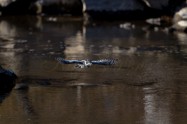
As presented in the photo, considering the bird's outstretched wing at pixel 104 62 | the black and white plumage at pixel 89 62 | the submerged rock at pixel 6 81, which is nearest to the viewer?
the submerged rock at pixel 6 81

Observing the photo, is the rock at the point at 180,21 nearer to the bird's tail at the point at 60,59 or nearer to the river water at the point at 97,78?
the river water at the point at 97,78

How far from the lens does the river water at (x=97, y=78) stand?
7.16 metres

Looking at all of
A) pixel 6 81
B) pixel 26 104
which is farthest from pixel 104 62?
pixel 26 104

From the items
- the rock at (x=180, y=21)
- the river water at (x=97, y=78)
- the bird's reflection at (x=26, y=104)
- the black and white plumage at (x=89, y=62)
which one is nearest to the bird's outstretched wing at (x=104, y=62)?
the black and white plumage at (x=89, y=62)

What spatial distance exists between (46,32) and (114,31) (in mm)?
1948

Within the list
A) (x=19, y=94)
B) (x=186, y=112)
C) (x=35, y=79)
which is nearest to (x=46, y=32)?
(x=35, y=79)

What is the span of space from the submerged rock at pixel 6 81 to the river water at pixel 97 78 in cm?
16

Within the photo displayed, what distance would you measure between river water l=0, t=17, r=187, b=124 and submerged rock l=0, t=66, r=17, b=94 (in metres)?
0.16

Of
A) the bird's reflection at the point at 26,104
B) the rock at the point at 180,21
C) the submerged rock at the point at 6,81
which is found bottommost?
the bird's reflection at the point at 26,104

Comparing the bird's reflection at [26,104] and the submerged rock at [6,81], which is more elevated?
the submerged rock at [6,81]

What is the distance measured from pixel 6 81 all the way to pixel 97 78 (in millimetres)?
1529

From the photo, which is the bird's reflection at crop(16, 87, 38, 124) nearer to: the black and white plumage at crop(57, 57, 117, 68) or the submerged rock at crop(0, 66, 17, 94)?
the submerged rock at crop(0, 66, 17, 94)

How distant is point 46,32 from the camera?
1667cm

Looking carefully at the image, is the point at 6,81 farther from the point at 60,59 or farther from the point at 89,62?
the point at 60,59
